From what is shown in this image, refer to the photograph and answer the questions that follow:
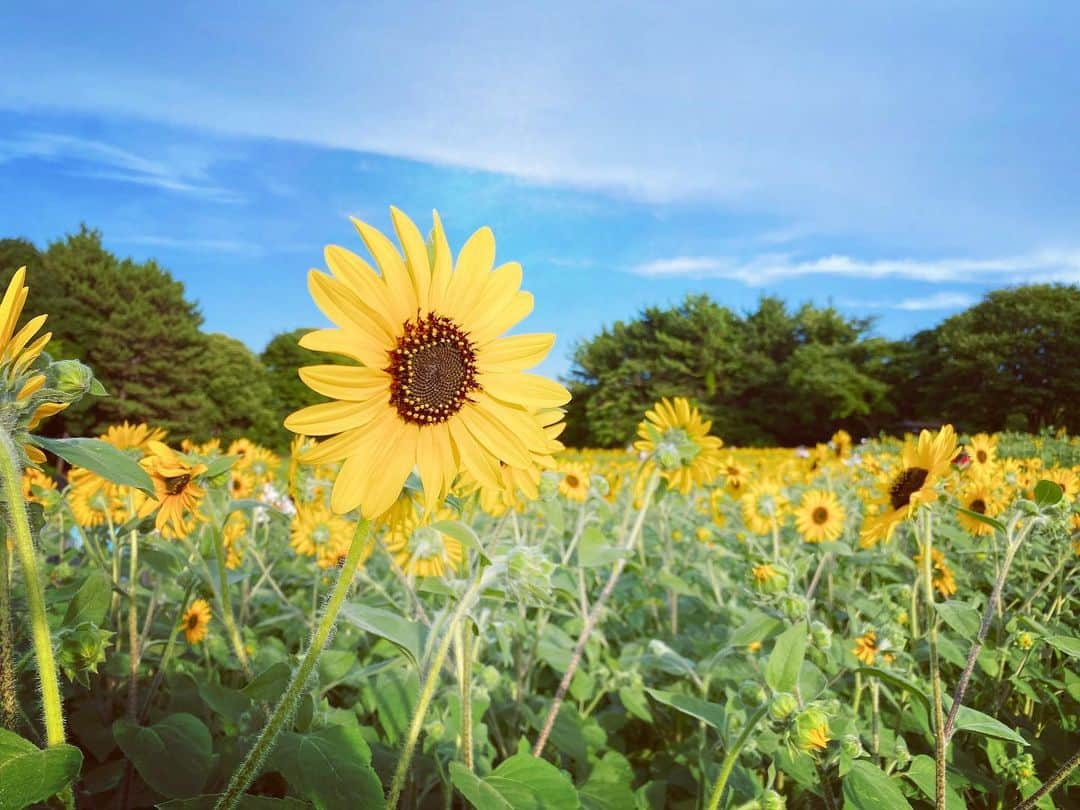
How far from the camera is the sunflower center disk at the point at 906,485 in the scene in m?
1.87

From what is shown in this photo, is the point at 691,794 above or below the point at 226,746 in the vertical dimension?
below

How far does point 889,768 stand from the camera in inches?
65.6

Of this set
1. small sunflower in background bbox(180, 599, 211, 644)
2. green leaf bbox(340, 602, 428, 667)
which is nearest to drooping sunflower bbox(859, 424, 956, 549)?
green leaf bbox(340, 602, 428, 667)

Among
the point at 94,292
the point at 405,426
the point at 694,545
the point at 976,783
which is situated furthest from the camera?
the point at 94,292

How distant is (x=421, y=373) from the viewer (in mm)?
1062

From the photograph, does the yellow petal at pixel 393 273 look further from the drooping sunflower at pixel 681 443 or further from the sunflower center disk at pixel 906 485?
the sunflower center disk at pixel 906 485

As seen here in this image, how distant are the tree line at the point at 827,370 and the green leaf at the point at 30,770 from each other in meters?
27.5

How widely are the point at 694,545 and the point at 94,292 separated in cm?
3060

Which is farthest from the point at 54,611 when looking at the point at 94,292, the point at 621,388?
the point at 621,388

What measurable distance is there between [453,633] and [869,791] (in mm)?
839

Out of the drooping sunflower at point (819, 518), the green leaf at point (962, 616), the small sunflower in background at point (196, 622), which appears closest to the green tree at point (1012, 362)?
the drooping sunflower at point (819, 518)

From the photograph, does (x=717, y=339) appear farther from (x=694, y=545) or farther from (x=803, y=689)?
(x=803, y=689)

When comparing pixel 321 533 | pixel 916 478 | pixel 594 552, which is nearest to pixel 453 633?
pixel 594 552

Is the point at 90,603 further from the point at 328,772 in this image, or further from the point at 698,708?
the point at 698,708
